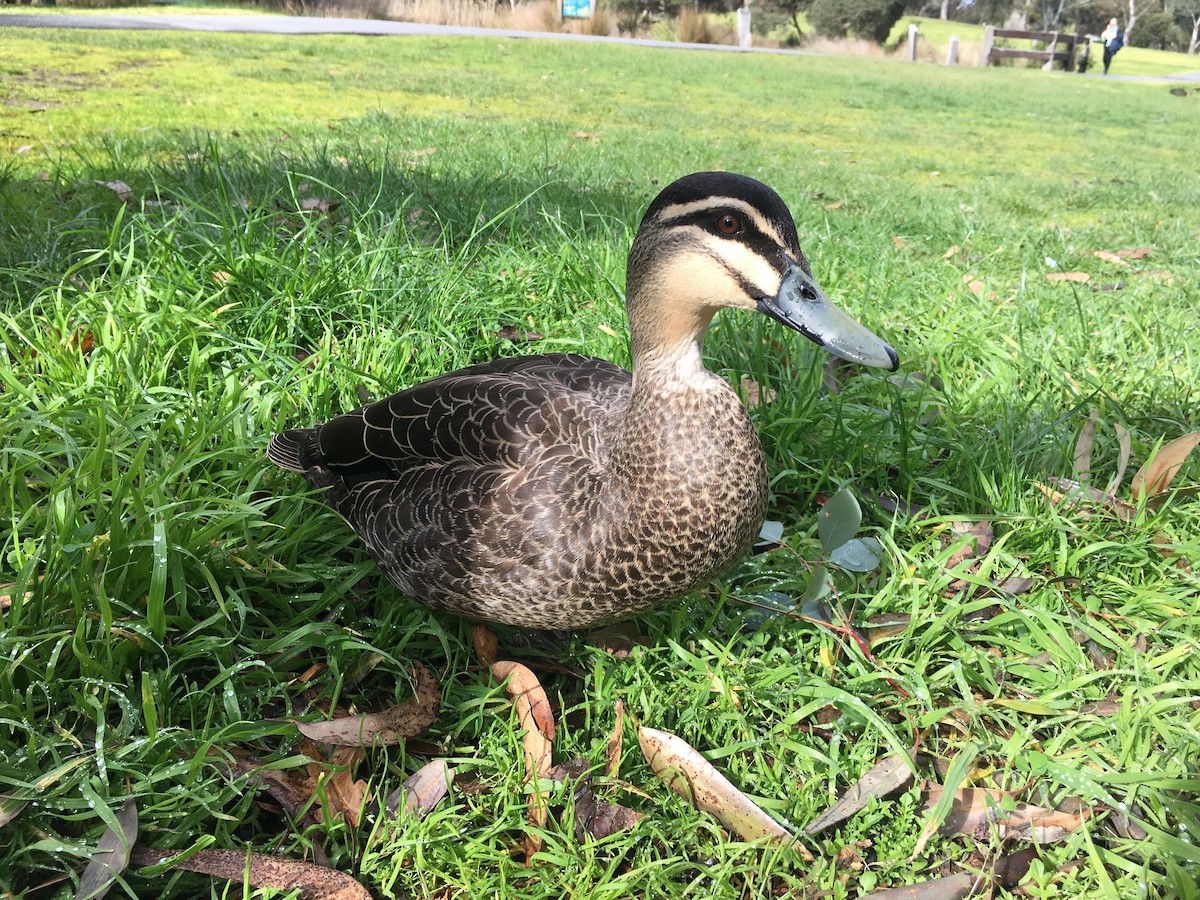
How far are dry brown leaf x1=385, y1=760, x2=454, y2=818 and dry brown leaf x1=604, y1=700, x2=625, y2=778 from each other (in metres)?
0.36

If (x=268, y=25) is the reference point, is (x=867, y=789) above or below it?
below

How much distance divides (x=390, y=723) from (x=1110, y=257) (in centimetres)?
534

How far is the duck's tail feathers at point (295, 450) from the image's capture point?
7.19ft

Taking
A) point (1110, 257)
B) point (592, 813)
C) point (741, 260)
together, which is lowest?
point (592, 813)

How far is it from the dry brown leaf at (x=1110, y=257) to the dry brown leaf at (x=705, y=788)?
4.82 m

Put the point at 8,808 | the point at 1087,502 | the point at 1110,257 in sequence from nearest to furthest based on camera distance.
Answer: the point at 8,808 → the point at 1087,502 → the point at 1110,257

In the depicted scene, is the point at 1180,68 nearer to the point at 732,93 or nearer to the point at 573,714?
the point at 732,93

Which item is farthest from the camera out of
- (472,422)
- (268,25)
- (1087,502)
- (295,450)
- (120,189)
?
(268,25)

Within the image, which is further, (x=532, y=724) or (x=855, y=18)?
(x=855, y=18)

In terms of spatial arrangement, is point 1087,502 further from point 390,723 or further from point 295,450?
point 295,450

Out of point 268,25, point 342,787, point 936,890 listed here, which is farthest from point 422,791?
point 268,25

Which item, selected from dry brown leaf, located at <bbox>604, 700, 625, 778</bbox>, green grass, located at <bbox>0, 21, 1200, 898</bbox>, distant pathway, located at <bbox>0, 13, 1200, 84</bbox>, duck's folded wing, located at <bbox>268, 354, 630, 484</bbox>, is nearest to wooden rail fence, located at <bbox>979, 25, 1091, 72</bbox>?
distant pathway, located at <bbox>0, 13, 1200, 84</bbox>

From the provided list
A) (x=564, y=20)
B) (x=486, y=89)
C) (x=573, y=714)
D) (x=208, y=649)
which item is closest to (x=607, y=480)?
(x=573, y=714)

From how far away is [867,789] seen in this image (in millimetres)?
1709
